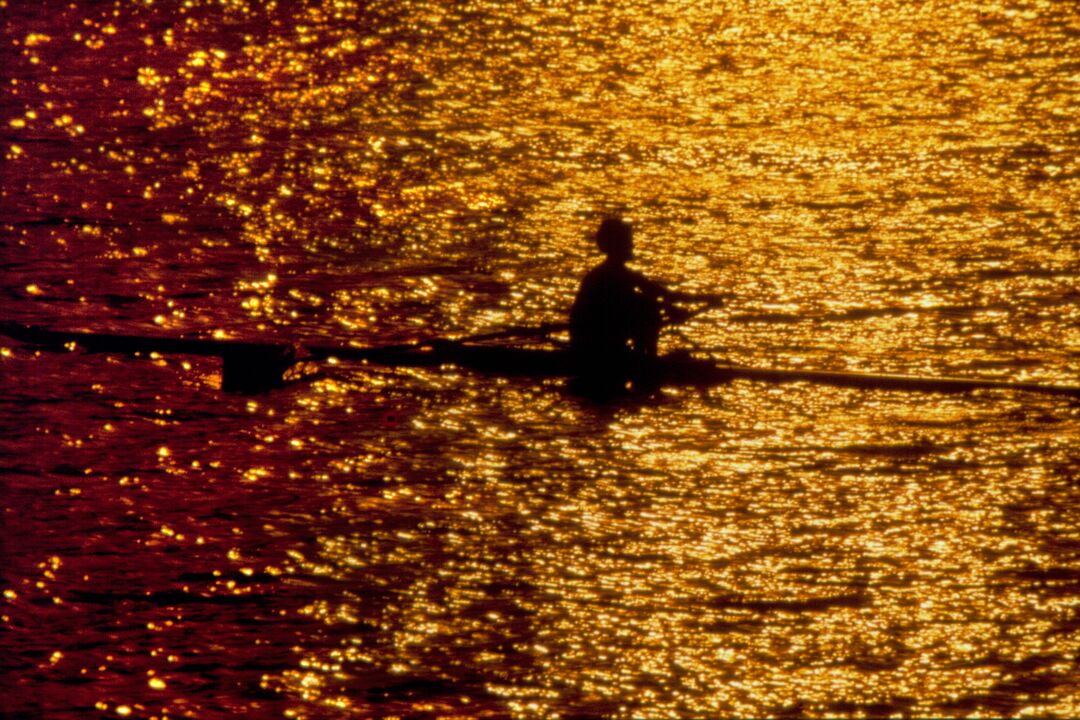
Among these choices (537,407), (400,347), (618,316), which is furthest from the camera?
(537,407)

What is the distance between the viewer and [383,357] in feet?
43.5

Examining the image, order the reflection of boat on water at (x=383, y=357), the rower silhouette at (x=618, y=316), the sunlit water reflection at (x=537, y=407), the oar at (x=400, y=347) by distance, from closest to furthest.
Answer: the sunlit water reflection at (x=537, y=407), the rower silhouette at (x=618, y=316), the reflection of boat on water at (x=383, y=357), the oar at (x=400, y=347)

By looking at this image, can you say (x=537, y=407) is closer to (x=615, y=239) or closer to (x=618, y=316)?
(x=618, y=316)

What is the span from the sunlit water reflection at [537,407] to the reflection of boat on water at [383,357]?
33 centimetres

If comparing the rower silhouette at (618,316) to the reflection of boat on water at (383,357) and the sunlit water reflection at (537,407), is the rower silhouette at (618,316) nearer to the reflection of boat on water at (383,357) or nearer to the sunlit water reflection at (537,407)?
the reflection of boat on water at (383,357)

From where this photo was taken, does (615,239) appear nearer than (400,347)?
Yes

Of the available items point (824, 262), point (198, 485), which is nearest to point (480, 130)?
point (824, 262)

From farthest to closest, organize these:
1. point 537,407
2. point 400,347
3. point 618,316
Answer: point 537,407
point 400,347
point 618,316

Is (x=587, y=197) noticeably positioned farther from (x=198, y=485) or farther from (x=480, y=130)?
(x=198, y=485)

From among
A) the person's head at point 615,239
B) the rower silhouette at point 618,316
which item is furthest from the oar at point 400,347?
the person's head at point 615,239

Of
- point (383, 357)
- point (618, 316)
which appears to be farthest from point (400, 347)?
point (618, 316)

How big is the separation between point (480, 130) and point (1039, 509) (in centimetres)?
1044

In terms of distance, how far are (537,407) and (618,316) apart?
1030 millimetres

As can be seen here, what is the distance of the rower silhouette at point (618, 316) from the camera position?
501 inches
